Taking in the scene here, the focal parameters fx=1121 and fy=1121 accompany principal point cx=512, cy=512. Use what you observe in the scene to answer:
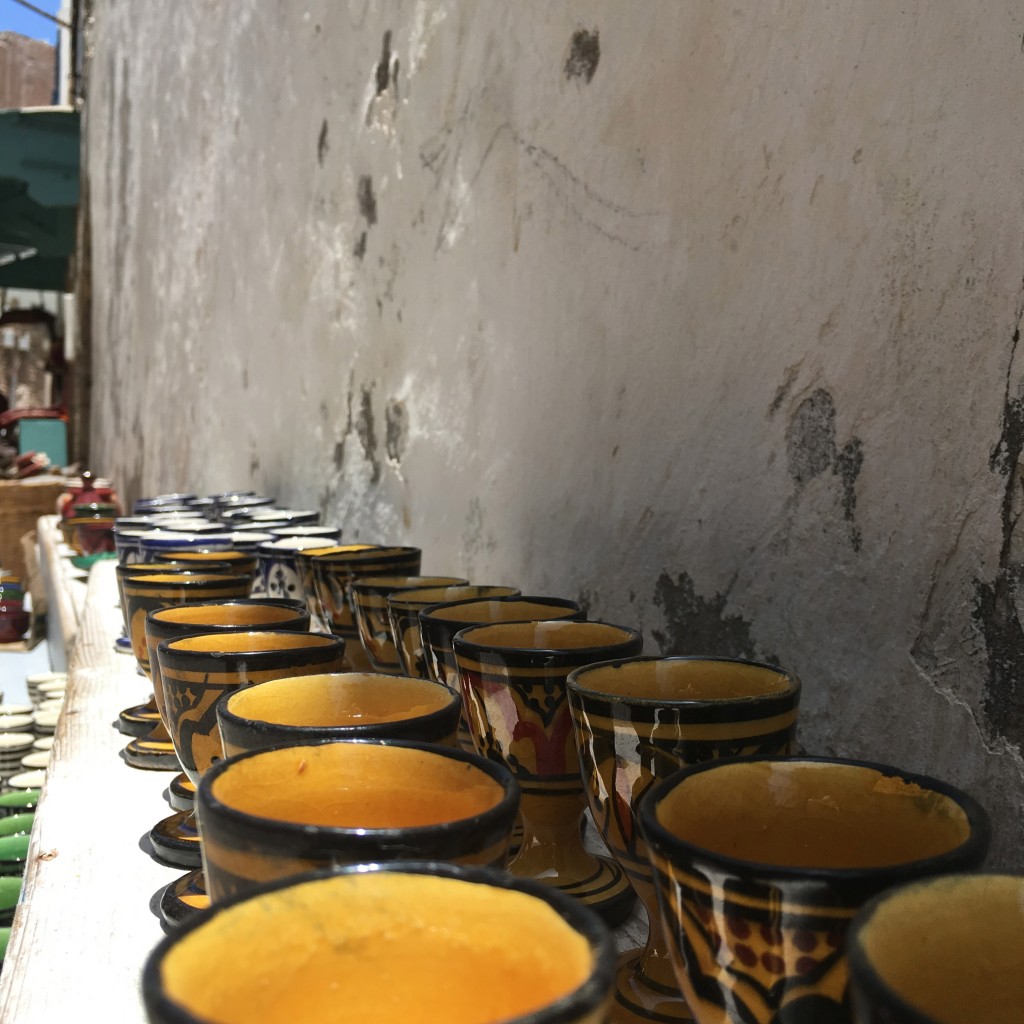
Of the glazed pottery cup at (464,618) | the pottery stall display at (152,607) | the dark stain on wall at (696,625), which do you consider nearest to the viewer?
the glazed pottery cup at (464,618)

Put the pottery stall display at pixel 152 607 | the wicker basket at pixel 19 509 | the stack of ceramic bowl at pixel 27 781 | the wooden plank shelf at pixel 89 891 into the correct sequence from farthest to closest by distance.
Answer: the wicker basket at pixel 19 509
the stack of ceramic bowl at pixel 27 781
the pottery stall display at pixel 152 607
the wooden plank shelf at pixel 89 891

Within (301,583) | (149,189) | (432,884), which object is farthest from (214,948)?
(149,189)

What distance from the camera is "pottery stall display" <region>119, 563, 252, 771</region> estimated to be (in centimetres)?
83

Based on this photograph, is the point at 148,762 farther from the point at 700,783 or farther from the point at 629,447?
the point at 700,783

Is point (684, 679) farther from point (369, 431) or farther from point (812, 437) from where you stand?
point (369, 431)

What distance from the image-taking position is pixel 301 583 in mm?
1088

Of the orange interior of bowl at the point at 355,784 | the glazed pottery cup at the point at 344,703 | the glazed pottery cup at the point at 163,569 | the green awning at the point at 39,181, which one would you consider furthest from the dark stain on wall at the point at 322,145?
the green awning at the point at 39,181

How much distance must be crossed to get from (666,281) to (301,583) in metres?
0.48

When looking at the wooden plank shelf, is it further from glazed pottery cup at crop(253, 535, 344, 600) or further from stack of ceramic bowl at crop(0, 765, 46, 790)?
stack of ceramic bowl at crop(0, 765, 46, 790)

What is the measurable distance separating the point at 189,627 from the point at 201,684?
111 mm

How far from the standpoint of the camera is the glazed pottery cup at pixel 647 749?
43cm

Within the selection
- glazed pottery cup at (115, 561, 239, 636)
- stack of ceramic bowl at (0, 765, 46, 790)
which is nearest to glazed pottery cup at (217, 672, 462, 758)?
glazed pottery cup at (115, 561, 239, 636)

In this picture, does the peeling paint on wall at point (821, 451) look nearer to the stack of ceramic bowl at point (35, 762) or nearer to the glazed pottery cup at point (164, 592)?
the glazed pottery cup at point (164, 592)

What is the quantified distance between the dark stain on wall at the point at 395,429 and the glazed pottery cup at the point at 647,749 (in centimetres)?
94
